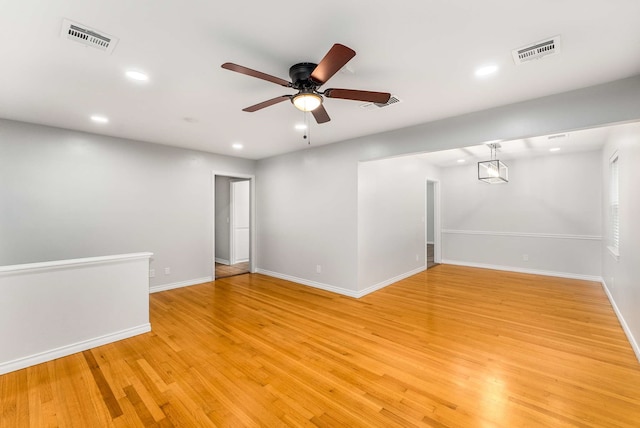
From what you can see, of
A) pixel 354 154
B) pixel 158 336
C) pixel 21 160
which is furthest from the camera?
pixel 354 154

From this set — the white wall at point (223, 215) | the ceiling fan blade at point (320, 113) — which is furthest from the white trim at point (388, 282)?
the white wall at point (223, 215)

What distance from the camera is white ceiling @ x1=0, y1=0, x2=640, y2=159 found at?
167cm

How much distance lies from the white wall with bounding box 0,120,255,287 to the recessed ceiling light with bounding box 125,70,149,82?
2461 mm

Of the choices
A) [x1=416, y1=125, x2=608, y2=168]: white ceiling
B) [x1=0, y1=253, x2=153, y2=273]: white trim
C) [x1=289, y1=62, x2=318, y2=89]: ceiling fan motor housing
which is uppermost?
[x1=416, y1=125, x2=608, y2=168]: white ceiling

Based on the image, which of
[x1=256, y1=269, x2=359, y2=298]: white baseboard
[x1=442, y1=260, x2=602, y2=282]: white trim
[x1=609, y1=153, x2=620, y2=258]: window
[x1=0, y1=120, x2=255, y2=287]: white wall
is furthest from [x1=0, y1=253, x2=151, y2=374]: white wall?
[x1=442, y1=260, x2=602, y2=282]: white trim

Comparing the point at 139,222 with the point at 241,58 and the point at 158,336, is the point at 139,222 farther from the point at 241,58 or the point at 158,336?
the point at 241,58

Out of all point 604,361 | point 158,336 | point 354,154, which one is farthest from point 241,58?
point 604,361

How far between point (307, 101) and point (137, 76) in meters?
1.58

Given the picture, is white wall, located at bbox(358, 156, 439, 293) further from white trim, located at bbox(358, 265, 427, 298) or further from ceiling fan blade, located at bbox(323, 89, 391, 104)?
ceiling fan blade, located at bbox(323, 89, 391, 104)

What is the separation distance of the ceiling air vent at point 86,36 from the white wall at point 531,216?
7.27 metres

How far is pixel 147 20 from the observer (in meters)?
1.76

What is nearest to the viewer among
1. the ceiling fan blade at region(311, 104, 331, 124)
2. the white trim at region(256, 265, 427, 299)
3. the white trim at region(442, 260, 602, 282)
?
the ceiling fan blade at region(311, 104, 331, 124)

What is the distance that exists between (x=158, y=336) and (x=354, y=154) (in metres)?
3.63

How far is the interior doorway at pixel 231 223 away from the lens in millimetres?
7047
